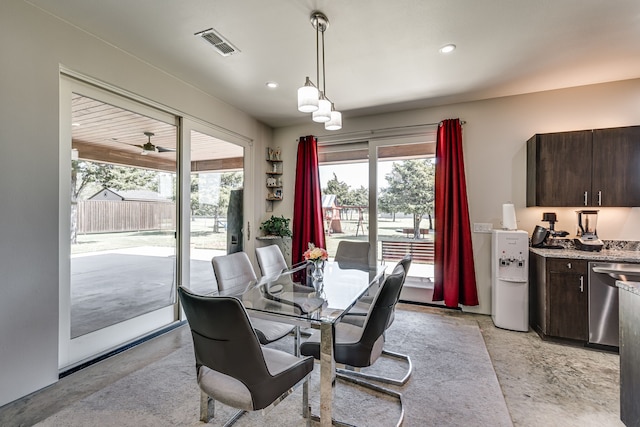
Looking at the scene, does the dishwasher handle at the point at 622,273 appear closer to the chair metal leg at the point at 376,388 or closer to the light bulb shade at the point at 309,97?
the chair metal leg at the point at 376,388

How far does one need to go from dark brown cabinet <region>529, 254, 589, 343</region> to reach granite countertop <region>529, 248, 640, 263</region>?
56 mm

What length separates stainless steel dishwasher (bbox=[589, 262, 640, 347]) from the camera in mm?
2744

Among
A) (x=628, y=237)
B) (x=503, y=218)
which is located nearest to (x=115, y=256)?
(x=503, y=218)

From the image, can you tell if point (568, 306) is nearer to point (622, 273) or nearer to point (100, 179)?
point (622, 273)

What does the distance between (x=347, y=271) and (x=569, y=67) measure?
3.08 metres

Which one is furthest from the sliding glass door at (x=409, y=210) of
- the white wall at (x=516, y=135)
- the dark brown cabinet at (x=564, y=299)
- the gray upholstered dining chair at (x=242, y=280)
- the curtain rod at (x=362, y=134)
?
the gray upholstered dining chair at (x=242, y=280)

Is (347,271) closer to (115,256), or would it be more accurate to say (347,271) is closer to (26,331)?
(115,256)

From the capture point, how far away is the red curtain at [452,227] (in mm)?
3740

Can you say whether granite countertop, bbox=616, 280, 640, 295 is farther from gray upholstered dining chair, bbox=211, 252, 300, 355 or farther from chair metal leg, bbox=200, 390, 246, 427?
chair metal leg, bbox=200, 390, 246, 427

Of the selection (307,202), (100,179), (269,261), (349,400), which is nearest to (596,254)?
(349,400)

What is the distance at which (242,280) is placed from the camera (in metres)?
2.65

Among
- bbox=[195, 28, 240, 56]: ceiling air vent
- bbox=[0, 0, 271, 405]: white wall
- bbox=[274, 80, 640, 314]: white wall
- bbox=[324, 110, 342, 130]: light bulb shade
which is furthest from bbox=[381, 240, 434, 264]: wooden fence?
bbox=[0, 0, 271, 405]: white wall

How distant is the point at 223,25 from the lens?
229cm

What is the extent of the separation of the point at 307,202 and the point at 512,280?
2.92 m
